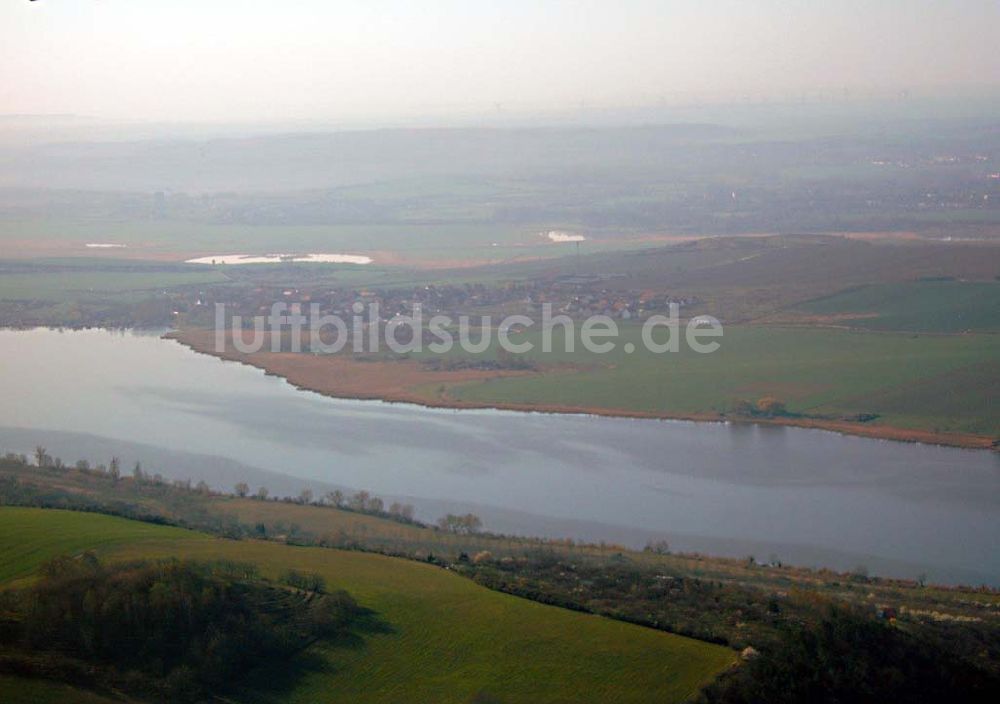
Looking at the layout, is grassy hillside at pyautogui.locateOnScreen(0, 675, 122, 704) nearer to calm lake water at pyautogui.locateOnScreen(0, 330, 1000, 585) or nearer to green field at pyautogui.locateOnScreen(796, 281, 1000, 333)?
calm lake water at pyautogui.locateOnScreen(0, 330, 1000, 585)

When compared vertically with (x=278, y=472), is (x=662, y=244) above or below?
above

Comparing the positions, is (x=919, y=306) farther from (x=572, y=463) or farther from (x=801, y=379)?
(x=572, y=463)

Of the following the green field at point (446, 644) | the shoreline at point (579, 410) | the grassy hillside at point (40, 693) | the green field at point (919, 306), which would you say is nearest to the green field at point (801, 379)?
the shoreline at point (579, 410)

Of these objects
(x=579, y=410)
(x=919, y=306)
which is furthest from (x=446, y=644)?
(x=919, y=306)

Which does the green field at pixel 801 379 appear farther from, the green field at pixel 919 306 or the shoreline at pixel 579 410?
the green field at pixel 919 306

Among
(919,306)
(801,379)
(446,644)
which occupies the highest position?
(919,306)

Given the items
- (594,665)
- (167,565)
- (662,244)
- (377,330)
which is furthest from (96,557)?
(662,244)

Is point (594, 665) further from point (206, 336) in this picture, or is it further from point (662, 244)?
point (662, 244)
